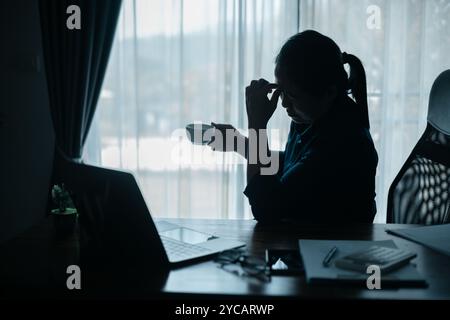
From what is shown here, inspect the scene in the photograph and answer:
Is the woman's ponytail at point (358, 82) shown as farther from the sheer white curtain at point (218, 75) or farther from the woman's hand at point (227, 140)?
the sheer white curtain at point (218, 75)

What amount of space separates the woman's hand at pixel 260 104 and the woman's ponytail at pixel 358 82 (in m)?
0.24

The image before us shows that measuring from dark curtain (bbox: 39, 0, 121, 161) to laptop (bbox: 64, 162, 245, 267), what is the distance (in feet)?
4.81

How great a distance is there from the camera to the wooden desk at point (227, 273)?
759mm

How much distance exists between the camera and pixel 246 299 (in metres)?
0.75

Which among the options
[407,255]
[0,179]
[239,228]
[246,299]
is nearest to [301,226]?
[239,228]

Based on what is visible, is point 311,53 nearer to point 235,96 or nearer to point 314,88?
point 314,88

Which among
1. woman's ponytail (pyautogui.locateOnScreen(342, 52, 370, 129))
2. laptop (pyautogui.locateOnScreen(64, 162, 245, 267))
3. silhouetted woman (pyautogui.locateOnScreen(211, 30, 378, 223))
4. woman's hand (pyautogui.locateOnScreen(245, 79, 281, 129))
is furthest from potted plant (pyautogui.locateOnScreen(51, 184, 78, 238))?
woman's ponytail (pyautogui.locateOnScreen(342, 52, 370, 129))

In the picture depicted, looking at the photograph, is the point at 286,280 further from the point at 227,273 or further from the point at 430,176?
the point at 430,176

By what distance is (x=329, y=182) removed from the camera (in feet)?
4.23

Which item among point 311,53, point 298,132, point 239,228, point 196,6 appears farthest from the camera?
point 196,6

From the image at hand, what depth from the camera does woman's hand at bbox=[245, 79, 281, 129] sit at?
1.36 metres

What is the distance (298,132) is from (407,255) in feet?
2.54

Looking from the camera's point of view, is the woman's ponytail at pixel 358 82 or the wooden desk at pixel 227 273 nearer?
the wooden desk at pixel 227 273

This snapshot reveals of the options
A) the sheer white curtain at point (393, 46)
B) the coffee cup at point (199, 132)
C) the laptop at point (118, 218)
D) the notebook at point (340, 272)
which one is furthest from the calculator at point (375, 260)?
the sheer white curtain at point (393, 46)
